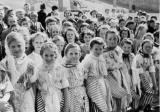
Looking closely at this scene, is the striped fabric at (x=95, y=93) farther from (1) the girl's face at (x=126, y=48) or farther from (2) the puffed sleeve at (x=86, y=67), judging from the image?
(1) the girl's face at (x=126, y=48)

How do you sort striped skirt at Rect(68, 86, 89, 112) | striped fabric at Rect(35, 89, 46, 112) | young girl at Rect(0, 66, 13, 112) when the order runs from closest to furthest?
1. young girl at Rect(0, 66, 13, 112)
2. striped fabric at Rect(35, 89, 46, 112)
3. striped skirt at Rect(68, 86, 89, 112)

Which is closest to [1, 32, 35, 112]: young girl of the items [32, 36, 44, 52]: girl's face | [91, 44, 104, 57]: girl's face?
[32, 36, 44, 52]: girl's face

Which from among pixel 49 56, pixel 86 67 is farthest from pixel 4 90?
pixel 86 67

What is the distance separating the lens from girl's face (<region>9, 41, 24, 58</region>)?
3857 millimetres

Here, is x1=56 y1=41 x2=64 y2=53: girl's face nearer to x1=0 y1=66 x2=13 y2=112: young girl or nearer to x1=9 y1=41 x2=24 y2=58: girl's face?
x1=9 y1=41 x2=24 y2=58: girl's face

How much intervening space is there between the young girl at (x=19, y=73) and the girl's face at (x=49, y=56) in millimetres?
200

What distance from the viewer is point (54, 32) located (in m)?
5.97

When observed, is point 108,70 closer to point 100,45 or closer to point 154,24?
point 100,45

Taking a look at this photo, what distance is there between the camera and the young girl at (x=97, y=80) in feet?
14.6

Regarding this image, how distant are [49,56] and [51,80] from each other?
303 mm

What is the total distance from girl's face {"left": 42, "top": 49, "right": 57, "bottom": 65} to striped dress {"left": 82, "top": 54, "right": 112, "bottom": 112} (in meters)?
0.67

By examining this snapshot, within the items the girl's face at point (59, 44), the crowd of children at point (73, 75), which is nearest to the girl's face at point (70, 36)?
the crowd of children at point (73, 75)

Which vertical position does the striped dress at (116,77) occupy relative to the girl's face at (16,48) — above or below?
below

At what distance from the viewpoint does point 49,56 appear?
12.8ft
